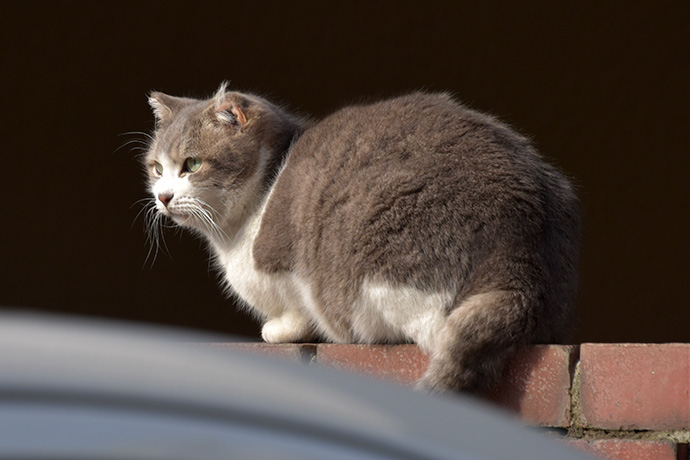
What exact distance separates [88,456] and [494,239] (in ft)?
3.78

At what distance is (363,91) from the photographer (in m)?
4.46

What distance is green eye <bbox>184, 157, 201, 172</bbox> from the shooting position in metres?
1.97

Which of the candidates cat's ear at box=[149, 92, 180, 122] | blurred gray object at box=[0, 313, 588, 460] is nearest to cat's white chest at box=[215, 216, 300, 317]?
cat's ear at box=[149, 92, 180, 122]

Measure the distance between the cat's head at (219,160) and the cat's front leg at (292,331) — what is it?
26 centimetres

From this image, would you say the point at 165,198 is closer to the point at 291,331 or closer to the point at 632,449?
the point at 291,331

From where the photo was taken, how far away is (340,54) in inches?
177

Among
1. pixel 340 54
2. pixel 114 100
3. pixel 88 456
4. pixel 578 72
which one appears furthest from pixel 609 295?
pixel 88 456

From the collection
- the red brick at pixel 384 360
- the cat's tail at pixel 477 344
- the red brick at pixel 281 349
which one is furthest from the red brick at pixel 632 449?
the red brick at pixel 281 349

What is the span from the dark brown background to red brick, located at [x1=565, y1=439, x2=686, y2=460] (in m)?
3.04

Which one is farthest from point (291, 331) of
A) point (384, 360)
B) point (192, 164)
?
point (192, 164)

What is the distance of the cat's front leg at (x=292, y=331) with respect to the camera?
1.86 meters

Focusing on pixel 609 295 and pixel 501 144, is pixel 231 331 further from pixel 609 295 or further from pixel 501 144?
pixel 501 144

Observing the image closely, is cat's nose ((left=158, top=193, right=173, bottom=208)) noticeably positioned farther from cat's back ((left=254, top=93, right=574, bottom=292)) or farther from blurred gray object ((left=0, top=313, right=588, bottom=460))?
blurred gray object ((left=0, top=313, right=588, bottom=460))

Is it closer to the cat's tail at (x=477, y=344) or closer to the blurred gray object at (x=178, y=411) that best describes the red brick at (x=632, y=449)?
the cat's tail at (x=477, y=344)
